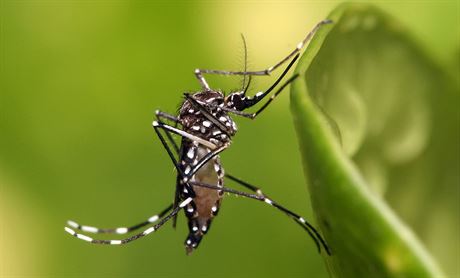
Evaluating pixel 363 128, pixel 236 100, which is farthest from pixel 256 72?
pixel 363 128

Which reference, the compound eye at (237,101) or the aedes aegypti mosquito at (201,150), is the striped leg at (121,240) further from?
the compound eye at (237,101)

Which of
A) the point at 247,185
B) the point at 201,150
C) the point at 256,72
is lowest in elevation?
the point at 247,185

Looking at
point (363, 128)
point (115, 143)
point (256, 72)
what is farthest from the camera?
point (256, 72)

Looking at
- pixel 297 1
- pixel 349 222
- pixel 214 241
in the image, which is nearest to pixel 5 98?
pixel 214 241

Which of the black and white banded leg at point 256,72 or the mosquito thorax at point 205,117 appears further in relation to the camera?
the mosquito thorax at point 205,117

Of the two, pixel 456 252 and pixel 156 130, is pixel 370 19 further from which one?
pixel 156 130

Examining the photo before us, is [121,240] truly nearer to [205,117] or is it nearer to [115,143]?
[115,143]

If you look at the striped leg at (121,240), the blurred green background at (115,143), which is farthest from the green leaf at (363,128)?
the striped leg at (121,240)
